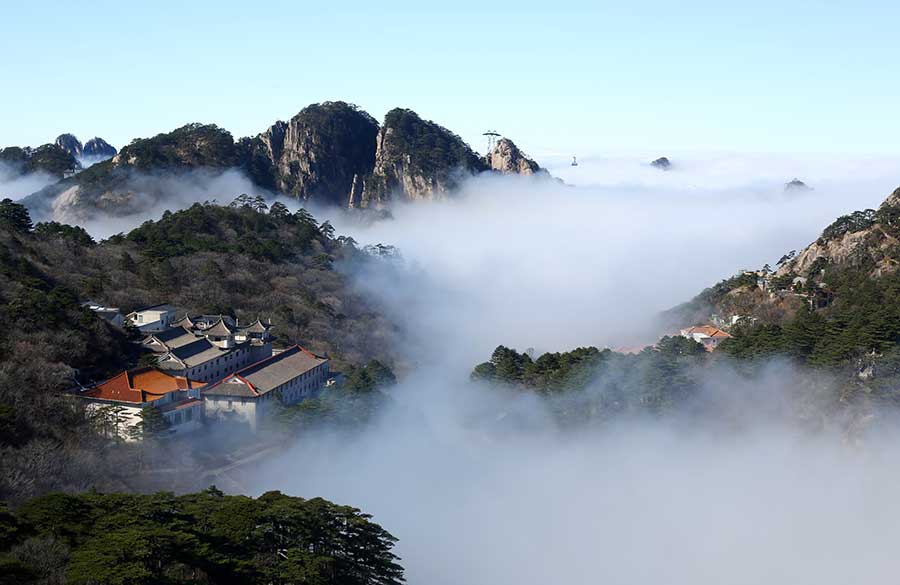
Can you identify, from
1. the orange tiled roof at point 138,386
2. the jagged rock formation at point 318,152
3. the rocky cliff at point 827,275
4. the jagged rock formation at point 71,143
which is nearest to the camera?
the orange tiled roof at point 138,386

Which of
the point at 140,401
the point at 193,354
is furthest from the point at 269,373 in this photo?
the point at 140,401

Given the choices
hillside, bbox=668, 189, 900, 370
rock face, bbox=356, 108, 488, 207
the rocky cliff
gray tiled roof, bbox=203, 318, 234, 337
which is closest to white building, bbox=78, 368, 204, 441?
gray tiled roof, bbox=203, 318, 234, 337

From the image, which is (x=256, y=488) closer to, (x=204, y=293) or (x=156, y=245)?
(x=204, y=293)

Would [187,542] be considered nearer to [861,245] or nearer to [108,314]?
[108,314]

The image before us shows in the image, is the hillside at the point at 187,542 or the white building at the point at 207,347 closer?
the hillside at the point at 187,542

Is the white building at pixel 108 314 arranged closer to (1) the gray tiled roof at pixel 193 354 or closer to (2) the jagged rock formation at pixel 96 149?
(1) the gray tiled roof at pixel 193 354

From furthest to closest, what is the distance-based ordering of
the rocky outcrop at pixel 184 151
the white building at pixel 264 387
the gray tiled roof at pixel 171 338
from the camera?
the rocky outcrop at pixel 184 151
the gray tiled roof at pixel 171 338
the white building at pixel 264 387

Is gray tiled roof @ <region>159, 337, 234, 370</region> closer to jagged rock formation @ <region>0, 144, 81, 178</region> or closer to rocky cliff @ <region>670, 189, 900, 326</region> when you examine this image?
rocky cliff @ <region>670, 189, 900, 326</region>

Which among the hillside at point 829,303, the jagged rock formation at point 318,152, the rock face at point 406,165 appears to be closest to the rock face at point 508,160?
the rock face at point 406,165
